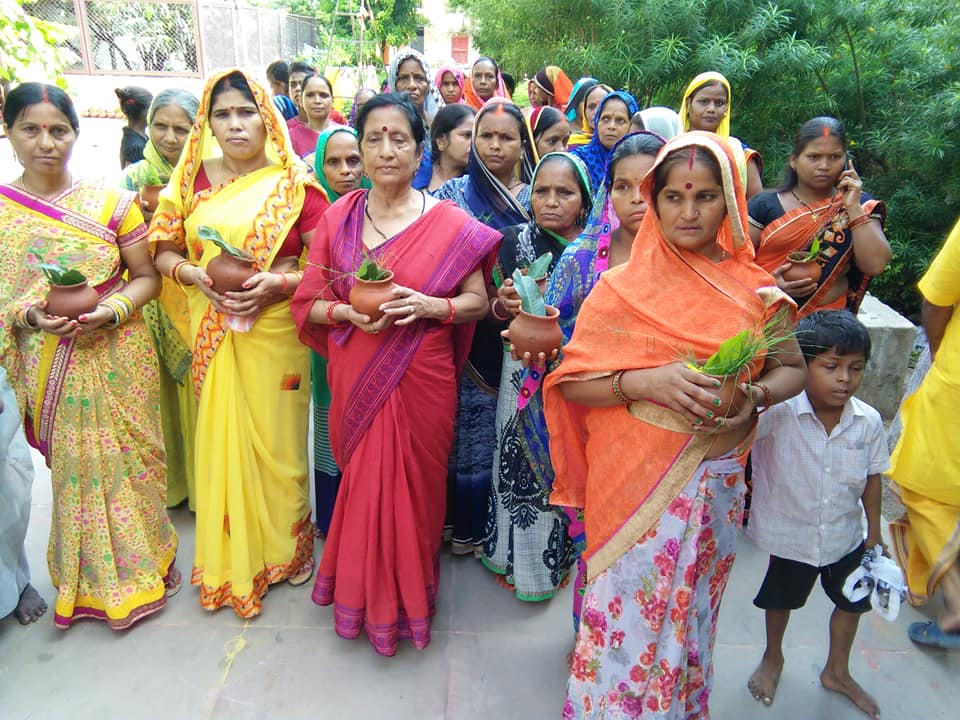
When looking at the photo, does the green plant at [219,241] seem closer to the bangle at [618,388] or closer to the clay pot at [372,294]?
the clay pot at [372,294]

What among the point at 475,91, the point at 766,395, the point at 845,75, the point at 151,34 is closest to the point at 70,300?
the point at 766,395

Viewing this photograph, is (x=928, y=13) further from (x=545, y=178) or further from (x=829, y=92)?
(x=545, y=178)

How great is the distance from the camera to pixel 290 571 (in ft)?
10.7

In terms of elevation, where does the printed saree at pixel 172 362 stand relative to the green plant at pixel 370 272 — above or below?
below

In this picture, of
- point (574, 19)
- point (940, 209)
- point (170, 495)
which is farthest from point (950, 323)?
point (574, 19)

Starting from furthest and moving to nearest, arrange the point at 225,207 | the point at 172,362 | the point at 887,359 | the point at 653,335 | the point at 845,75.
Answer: the point at 845,75
the point at 887,359
the point at 172,362
the point at 225,207
the point at 653,335

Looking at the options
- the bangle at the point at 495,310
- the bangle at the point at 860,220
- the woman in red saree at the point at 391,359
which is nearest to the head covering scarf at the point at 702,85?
the bangle at the point at 860,220

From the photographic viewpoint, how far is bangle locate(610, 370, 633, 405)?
208 cm

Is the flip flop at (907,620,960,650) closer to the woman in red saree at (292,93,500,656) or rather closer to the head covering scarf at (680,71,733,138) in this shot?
the woman in red saree at (292,93,500,656)

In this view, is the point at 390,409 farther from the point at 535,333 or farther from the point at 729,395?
the point at 729,395

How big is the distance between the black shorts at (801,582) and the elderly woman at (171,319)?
9.07 feet

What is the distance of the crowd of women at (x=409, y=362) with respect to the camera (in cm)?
208

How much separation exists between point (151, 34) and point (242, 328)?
18439 mm

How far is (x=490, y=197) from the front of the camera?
3373 mm
